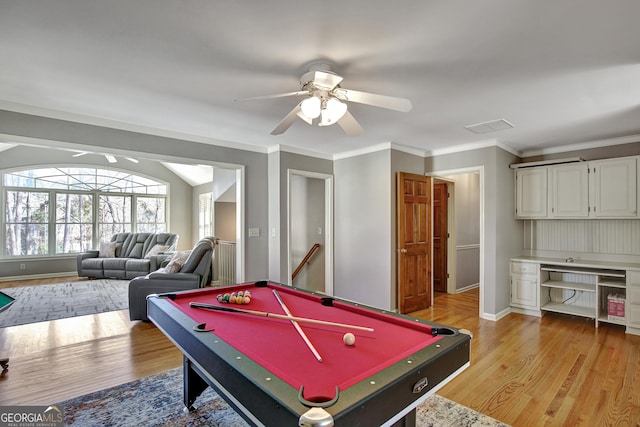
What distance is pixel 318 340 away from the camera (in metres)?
1.58

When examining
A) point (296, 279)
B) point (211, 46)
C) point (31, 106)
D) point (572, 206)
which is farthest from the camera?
point (296, 279)

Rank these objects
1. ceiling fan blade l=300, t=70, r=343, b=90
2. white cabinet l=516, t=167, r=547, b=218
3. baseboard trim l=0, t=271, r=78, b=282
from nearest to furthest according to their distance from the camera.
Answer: ceiling fan blade l=300, t=70, r=343, b=90
white cabinet l=516, t=167, r=547, b=218
baseboard trim l=0, t=271, r=78, b=282

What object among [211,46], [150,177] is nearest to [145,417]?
[211,46]

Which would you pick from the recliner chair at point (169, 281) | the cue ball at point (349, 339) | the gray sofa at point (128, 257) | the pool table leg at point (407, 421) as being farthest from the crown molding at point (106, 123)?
the pool table leg at point (407, 421)

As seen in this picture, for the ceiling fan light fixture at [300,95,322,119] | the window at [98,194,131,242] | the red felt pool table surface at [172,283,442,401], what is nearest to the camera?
the red felt pool table surface at [172,283,442,401]

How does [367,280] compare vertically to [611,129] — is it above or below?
below

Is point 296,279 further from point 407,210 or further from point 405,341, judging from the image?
point 405,341

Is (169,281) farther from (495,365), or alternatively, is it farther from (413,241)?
(495,365)

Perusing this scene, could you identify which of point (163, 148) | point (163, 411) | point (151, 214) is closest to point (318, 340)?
point (163, 411)

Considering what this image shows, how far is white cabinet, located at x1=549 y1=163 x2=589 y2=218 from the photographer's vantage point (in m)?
4.09

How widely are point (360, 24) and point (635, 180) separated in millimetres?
4093

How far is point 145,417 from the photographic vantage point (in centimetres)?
211

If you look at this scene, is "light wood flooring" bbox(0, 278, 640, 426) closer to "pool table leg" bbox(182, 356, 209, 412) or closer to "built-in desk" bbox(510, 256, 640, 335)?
"built-in desk" bbox(510, 256, 640, 335)

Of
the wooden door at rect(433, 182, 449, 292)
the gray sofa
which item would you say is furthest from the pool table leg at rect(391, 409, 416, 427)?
the gray sofa
